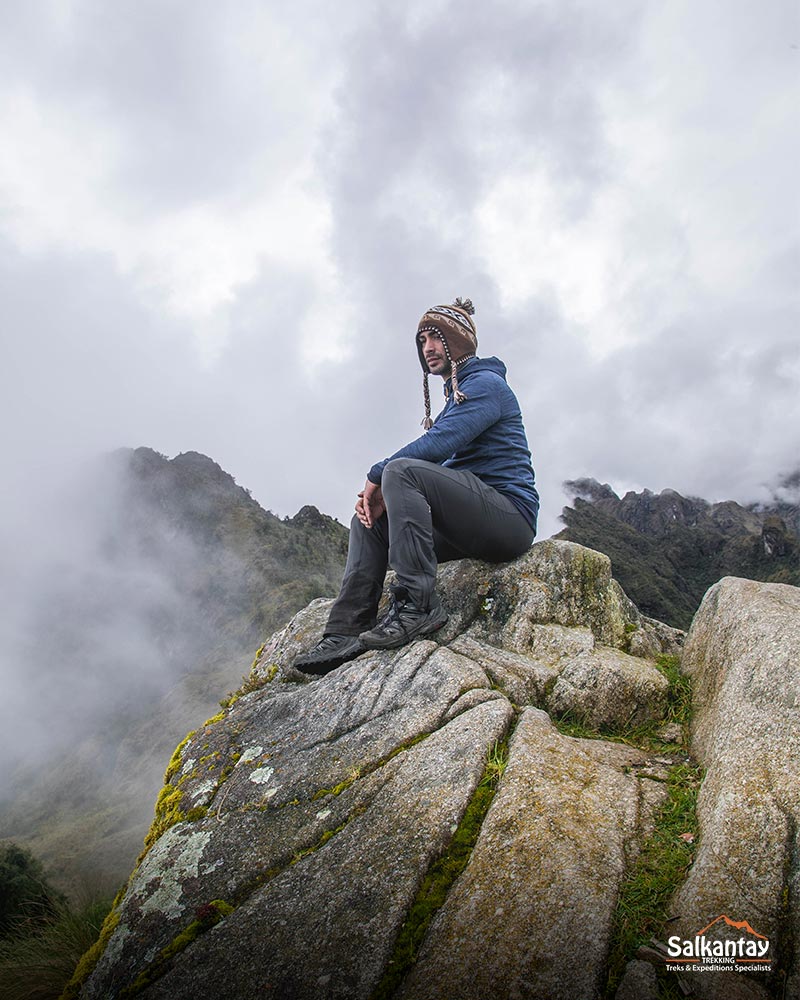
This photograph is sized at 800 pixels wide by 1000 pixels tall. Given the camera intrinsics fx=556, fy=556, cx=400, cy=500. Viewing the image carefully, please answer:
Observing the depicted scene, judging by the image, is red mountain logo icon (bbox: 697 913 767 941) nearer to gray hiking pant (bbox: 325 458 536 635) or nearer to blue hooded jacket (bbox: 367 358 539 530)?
gray hiking pant (bbox: 325 458 536 635)

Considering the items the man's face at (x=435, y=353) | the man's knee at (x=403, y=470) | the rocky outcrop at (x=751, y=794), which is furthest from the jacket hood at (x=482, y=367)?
the rocky outcrop at (x=751, y=794)

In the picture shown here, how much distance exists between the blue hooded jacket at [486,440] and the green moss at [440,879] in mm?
3755

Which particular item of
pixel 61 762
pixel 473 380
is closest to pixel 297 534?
pixel 61 762

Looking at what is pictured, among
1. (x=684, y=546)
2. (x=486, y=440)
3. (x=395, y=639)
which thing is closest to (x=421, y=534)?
(x=395, y=639)

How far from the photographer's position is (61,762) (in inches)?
6703

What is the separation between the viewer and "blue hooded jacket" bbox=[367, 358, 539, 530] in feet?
23.4

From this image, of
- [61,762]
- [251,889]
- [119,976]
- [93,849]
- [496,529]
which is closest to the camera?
[119,976]

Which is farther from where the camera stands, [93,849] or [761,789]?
[93,849]

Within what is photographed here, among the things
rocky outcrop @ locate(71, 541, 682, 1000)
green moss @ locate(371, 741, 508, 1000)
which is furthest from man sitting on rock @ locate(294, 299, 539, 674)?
green moss @ locate(371, 741, 508, 1000)

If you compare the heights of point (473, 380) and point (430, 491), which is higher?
point (473, 380)

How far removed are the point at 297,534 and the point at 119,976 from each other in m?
178

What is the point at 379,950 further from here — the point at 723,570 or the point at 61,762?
the point at 61,762

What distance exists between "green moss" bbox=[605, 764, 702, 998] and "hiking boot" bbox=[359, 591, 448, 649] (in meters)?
3.16

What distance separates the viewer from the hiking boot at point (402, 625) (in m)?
6.75
